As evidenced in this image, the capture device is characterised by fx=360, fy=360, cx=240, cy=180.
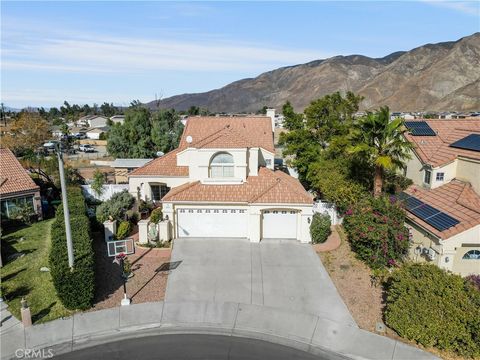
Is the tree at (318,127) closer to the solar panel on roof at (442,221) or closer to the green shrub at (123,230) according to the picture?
the solar panel on roof at (442,221)

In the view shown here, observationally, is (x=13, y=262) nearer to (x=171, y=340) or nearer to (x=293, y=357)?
(x=171, y=340)

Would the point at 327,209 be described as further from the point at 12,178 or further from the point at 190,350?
the point at 12,178

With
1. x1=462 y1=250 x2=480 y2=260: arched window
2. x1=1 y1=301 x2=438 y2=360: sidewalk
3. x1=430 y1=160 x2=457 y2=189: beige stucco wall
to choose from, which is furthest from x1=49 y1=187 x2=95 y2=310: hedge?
x1=430 y1=160 x2=457 y2=189: beige stucco wall

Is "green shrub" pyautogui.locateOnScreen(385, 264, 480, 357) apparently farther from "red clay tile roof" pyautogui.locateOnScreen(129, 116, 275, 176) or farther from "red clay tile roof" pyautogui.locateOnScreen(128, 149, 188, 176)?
"red clay tile roof" pyautogui.locateOnScreen(128, 149, 188, 176)

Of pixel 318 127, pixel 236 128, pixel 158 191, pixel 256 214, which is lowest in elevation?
pixel 256 214

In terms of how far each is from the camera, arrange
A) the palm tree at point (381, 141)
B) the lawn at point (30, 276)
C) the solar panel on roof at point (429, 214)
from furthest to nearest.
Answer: the palm tree at point (381, 141), the solar panel on roof at point (429, 214), the lawn at point (30, 276)

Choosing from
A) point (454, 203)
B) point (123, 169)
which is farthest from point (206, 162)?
point (454, 203)

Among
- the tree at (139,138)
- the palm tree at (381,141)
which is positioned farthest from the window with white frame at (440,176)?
the tree at (139,138)
